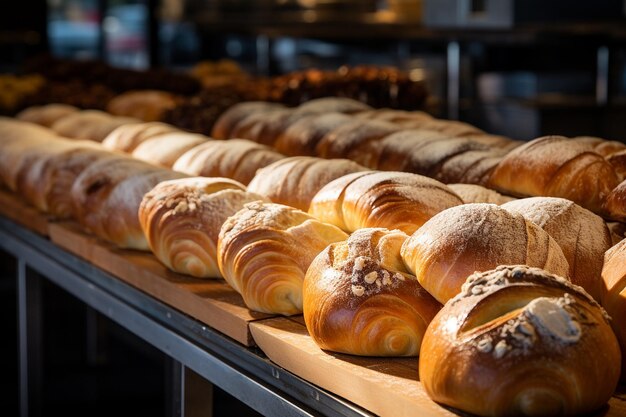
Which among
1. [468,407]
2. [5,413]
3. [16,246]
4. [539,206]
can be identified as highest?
[539,206]

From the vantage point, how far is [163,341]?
1.86 meters

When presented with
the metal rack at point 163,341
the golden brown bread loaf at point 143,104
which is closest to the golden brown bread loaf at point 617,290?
the metal rack at point 163,341

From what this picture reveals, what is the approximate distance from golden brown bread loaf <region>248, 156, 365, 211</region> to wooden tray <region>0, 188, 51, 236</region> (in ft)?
2.40

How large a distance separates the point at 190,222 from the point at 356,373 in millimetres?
652

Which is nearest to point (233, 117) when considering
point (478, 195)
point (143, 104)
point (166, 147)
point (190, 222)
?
point (166, 147)

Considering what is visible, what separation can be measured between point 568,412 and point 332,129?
1.62m

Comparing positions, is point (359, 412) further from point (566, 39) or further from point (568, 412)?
point (566, 39)

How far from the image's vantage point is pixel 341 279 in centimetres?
138

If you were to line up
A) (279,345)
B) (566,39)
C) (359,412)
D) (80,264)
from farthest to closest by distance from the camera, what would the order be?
(566,39)
(80,264)
(279,345)
(359,412)

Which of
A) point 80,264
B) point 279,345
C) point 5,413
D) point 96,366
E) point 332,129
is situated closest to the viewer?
point 279,345

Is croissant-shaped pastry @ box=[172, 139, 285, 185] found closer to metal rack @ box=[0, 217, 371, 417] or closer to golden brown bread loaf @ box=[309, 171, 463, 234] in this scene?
metal rack @ box=[0, 217, 371, 417]

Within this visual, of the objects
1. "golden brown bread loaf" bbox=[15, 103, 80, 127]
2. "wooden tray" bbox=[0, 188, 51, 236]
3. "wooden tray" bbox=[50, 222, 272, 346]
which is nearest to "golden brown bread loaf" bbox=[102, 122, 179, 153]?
"wooden tray" bbox=[0, 188, 51, 236]

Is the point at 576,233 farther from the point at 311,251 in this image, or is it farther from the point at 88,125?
the point at 88,125

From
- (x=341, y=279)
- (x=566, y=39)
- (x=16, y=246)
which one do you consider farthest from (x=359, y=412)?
(x=566, y=39)
